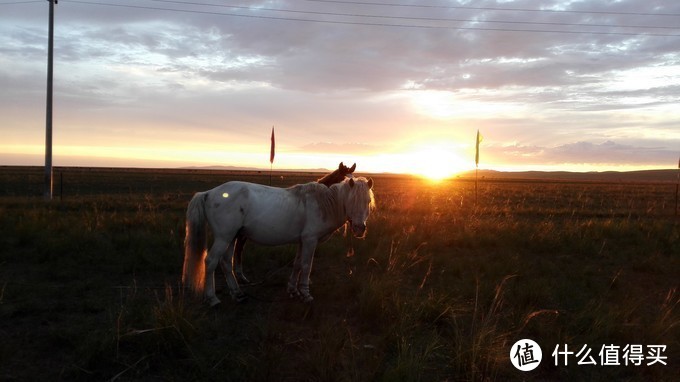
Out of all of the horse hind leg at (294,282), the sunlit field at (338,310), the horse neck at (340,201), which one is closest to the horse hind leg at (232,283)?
the sunlit field at (338,310)

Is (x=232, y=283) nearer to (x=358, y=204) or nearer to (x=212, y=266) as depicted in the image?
(x=212, y=266)

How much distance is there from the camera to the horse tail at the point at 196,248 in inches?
226

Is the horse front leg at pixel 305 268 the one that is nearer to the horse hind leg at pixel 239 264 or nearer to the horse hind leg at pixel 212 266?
the horse hind leg at pixel 212 266

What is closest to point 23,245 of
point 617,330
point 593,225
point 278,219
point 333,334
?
point 278,219

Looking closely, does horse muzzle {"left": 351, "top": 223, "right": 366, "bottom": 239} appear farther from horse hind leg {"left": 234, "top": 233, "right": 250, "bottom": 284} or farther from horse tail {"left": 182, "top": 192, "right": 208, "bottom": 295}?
horse tail {"left": 182, "top": 192, "right": 208, "bottom": 295}

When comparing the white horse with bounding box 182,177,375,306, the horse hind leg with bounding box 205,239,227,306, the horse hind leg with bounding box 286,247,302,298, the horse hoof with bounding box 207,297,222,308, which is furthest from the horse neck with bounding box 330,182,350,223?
the horse hoof with bounding box 207,297,222,308

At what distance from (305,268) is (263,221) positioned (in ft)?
2.95

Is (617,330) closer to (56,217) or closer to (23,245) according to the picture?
(23,245)

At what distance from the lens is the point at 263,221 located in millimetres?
5852

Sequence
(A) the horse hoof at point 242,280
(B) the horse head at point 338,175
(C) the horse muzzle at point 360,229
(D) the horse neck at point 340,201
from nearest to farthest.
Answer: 1. (C) the horse muzzle at point 360,229
2. (D) the horse neck at point 340,201
3. (B) the horse head at point 338,175
4. (A) the horse hoof at point 242,280

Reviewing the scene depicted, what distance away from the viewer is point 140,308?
502cm

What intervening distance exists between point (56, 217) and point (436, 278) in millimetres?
9797

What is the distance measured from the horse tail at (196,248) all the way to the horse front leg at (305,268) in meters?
1.39

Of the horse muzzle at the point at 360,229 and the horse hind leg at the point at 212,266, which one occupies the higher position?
the horse muzzle at the point at 360,229
